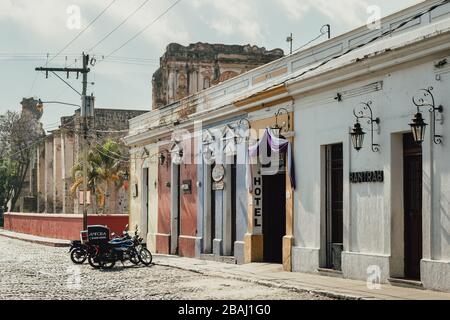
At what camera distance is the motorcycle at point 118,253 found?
21.2 metres

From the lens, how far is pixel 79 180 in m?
45.2

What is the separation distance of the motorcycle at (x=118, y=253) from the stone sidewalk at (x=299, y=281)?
631mm

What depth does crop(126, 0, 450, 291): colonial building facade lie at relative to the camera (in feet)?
45.0

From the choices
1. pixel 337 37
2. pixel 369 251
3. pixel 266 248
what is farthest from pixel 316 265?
pixel 337 37

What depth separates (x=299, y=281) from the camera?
1592 cm

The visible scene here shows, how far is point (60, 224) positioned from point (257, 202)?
22.8 metres

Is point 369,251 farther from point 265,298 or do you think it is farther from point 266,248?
point 266,248

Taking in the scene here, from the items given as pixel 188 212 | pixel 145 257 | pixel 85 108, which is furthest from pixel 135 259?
pixel 85 108

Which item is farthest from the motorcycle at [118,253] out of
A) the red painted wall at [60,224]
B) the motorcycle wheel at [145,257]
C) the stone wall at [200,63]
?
the stone wall at [200,63]

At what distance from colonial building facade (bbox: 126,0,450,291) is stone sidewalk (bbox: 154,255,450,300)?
353mm

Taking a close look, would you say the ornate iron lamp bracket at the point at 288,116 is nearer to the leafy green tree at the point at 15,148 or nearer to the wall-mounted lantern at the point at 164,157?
the wall-mounted lantern at the point at 164,157

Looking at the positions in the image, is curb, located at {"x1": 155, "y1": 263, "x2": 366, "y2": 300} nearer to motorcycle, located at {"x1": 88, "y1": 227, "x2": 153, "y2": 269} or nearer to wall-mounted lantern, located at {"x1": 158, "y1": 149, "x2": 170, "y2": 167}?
motorcycle, located at {"x1": 88, "y1": 227, "x2": 153, "y2": 269}

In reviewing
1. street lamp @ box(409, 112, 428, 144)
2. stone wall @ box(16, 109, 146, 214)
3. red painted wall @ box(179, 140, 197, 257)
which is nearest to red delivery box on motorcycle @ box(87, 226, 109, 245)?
red painted wall @ box(179, 140, 197, 257)

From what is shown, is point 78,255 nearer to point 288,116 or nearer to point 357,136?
point 288,116
